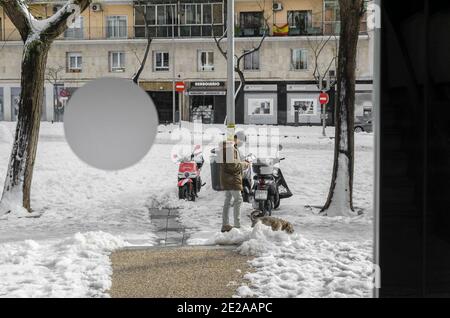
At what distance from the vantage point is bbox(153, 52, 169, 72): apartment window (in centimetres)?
445

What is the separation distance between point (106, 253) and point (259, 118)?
76.7 inches

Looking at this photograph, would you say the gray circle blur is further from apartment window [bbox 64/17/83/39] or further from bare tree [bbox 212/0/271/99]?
apartment window [bbox 64/17/83/39]

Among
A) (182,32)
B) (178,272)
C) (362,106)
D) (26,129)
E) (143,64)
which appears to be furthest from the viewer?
(26,129)

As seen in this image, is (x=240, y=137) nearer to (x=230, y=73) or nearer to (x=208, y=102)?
(x=208, y=102)

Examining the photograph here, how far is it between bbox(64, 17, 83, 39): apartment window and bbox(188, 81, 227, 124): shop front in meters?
1.15

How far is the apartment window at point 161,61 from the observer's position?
14.6 ft

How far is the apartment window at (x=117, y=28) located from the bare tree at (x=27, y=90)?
1057mm

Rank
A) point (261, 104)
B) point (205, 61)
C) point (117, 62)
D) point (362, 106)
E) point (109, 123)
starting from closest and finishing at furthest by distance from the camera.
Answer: point (109, 123), point (117, 62), point (205, 61), point (261, 104), point (362, 106)

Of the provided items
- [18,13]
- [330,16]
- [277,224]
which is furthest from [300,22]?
[18,13]

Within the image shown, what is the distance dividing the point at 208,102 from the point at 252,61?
0.57 meters

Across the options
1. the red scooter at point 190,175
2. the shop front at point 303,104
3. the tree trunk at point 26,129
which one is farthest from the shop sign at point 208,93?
the tree trunk at point 26,129

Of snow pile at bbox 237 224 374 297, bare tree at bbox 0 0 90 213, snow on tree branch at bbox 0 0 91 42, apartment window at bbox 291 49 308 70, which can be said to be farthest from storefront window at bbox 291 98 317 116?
bare tree at bbox 0 0 90 213

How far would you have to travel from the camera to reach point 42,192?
613 cm

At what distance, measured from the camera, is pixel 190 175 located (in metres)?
6.74
